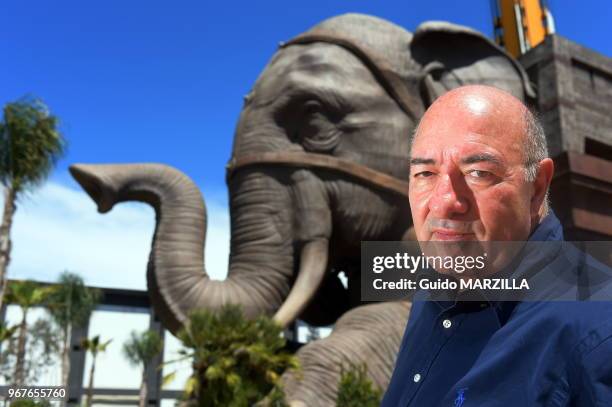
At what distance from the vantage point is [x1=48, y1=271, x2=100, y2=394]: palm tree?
22.8 meters

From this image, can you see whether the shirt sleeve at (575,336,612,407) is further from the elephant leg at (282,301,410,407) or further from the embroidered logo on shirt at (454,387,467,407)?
the elephant leg at (282,301,410,407)

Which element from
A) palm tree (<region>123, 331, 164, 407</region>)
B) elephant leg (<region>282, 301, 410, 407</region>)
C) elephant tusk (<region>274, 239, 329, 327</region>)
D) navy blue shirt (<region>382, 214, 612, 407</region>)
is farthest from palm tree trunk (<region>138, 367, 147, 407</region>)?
navy blue shirt (<region>382, 214, 612, 407</region>)

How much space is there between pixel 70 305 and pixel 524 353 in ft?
78.2

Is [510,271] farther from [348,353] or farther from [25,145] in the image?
[25,145]

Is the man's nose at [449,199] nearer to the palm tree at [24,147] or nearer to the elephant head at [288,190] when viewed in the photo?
the elephant head at [288,190]

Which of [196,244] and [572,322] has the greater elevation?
[196,244]

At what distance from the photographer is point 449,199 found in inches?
38.2

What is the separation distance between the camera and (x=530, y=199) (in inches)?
39.1

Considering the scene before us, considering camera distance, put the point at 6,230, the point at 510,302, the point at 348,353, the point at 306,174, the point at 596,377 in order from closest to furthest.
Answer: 1. the point at 596,377
2. the point at 510,302
3. the point at 348,353
4. the point at 306,174
5. the point at 6,230

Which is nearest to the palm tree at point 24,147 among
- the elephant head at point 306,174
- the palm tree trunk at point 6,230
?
the palm tree trunk at point 6,230

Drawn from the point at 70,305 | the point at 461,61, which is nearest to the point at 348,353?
the point at 461,61

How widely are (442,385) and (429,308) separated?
197 millimetres

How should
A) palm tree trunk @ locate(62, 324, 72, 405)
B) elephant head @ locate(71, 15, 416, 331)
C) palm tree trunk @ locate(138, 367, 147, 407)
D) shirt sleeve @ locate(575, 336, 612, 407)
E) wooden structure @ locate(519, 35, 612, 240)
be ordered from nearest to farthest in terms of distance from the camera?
shirt sleeve @ locate(575, 336, 612, 407), elephant head @ locate(71, 15, 416, 331), wooden structure @ locate(519, 35, 612, 240), palm tree trunk @ locate(62, 324, 72, 405), palm tree trunk @ locate(138, 367, 147, 407)

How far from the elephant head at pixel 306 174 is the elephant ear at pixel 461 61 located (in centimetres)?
1
